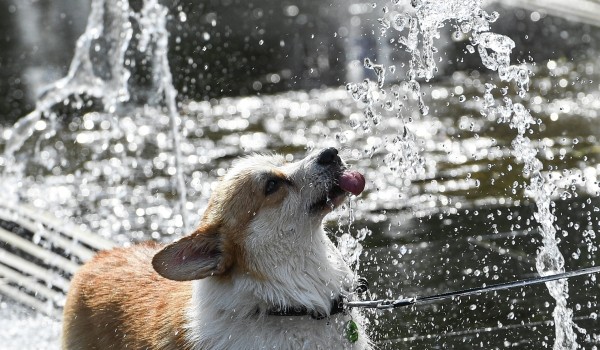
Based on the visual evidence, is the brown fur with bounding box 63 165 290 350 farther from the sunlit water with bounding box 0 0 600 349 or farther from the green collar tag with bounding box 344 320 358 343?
the sunlit water with bounding box 0 0 600 349

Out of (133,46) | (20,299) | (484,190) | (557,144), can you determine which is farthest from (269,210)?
(133,46)

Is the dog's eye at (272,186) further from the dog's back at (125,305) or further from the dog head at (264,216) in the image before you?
the dog's back at (125,305)

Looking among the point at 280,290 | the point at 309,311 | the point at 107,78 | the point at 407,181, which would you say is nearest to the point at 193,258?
the point at 280,290

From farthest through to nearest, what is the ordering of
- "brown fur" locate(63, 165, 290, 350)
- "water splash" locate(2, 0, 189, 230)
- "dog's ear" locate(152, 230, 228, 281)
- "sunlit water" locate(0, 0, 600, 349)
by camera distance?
"water splash" locate(2, 0, 189, 230) < "sunlit water" locate(0, 0, 600, 349) < "brown fur" locate(63, 165, 290, 350) < "dog's ear" locate(152, 230, 228, 281)

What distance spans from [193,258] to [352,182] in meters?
0.75

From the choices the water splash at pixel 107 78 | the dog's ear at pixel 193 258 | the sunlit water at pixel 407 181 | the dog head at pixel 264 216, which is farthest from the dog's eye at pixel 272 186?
the water splash at pixel 107 78

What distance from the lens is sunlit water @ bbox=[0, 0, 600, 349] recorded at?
6359 mm

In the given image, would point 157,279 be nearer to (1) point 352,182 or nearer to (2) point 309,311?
(2) point 309,311

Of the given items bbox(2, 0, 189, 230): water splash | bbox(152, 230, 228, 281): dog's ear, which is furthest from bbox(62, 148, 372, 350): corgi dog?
bbox(2, 0, 189, 230): water splash

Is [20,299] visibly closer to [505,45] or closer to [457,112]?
[505,45]

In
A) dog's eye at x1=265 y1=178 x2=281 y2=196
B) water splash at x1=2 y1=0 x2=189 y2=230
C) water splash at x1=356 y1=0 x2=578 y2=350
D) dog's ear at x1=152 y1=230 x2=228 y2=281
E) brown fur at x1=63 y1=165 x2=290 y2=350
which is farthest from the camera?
water splash at x1=2 y1=0 x2=189 y2=230

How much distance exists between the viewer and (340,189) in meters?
4.71

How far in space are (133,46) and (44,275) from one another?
5.93m

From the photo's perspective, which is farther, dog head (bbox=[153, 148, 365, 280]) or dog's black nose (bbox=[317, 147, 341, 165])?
dog's black nose (bbox=[317, 147, 341, 165])
